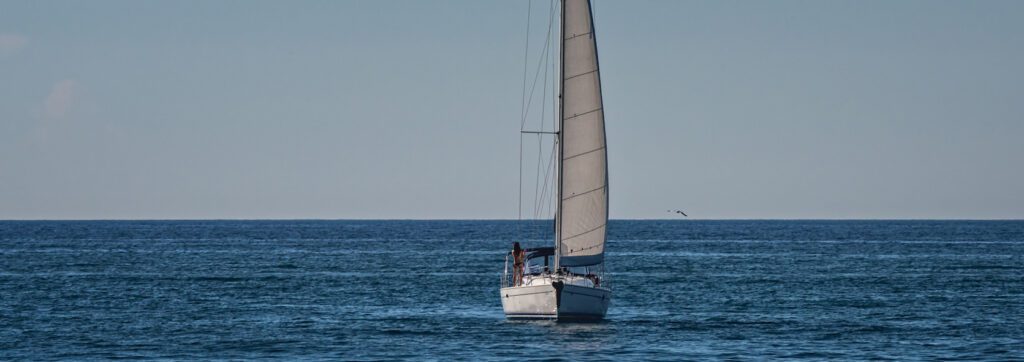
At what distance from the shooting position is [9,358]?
46.6 meters

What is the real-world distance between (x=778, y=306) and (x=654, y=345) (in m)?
18.6

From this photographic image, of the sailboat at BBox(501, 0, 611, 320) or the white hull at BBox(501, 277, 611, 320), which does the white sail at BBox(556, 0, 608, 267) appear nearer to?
the sailboat at BBox(501, 0, 611, 320)

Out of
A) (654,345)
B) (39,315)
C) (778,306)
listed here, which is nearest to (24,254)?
(39,315)

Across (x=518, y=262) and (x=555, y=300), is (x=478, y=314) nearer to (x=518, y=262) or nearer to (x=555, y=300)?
(x=518, y=262)

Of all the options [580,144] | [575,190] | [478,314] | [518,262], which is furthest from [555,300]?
[478,314]

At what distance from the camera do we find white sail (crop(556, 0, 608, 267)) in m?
53.6

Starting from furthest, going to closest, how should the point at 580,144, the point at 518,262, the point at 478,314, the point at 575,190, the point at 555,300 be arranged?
the point at 478,314 < the point at 518,262 < the point at 575,190 < the point at 580,144 < the point at 555,300

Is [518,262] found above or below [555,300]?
above

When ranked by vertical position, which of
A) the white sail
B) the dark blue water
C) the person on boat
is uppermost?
the white sail

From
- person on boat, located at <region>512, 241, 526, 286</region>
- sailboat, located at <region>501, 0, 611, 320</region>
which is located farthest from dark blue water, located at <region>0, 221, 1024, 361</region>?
person on boat, located at <region>512, 241, 526, 286</region>

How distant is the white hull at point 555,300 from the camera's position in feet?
173

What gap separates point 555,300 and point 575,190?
4649mm

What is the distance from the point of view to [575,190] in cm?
5447

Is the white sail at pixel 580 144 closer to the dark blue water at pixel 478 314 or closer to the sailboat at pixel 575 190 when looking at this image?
the sailboat at pixel 575 190
